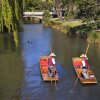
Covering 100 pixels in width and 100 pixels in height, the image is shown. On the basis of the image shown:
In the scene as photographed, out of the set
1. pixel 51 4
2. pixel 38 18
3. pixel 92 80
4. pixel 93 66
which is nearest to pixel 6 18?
pixel 92 80

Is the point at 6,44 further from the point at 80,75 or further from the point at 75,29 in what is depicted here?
the point at 80,75

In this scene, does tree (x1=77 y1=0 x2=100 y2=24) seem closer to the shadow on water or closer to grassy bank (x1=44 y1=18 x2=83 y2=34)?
the shadow on water

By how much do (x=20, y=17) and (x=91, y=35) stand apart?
55.5ft

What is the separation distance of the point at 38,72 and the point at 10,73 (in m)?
2.13

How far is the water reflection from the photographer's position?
20.7 m

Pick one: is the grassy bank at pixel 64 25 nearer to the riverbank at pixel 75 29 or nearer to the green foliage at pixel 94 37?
→ the riverbank at pixel 75 29

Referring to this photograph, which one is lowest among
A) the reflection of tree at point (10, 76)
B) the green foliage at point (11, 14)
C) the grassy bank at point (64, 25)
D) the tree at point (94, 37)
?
the grassy bank at point (64, 25)

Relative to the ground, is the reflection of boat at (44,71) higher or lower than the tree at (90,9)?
lower

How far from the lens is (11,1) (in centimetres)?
2241

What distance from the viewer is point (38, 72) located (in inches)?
1013

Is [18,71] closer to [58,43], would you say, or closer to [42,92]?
[42,92]

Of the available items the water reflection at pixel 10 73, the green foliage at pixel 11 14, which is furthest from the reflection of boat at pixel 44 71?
the green foliage at pixel 11 14

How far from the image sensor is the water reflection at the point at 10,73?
814 inches

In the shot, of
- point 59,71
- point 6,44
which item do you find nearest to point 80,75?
point 59,71
